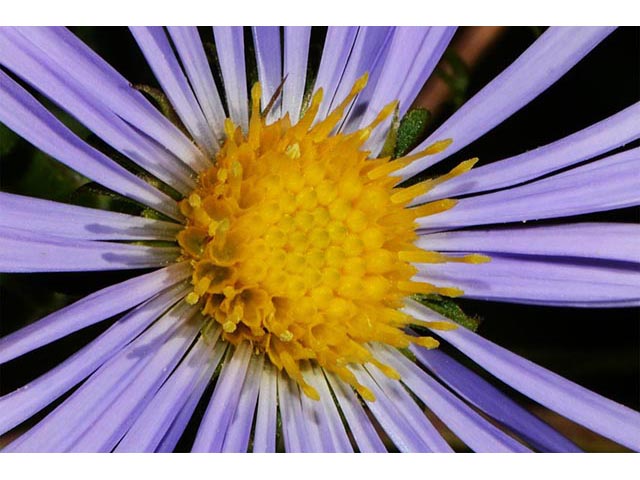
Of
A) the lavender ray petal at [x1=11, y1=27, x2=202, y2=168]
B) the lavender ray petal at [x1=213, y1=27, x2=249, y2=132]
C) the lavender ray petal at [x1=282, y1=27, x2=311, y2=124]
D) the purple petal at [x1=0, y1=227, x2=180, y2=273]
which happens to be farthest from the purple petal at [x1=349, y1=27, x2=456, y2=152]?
the purple petal at [x1=0, y1=227, x2=180, y2=273]

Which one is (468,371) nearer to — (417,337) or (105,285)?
(417,337)

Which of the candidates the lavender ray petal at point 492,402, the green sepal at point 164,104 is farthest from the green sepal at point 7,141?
the lavender ray petal at point 492,402

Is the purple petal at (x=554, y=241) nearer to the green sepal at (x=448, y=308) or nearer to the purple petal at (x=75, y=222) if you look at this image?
the green sepal at (x=448, y=308)

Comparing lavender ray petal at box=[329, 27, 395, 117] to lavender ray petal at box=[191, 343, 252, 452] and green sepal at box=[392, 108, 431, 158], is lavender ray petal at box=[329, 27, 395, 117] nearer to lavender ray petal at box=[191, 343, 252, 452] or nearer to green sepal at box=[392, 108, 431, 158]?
green sepal at box=[392, 108, 431, 158]

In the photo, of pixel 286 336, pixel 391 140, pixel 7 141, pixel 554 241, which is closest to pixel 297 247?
pixel 286 336

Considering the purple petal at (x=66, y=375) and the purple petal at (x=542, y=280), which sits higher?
the purple petal at (x=542, y=280)

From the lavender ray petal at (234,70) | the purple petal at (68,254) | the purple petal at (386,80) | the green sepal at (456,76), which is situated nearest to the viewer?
the purple petal at (68,254)

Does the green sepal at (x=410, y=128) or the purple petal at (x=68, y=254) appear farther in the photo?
the green sepal at (x=410, y=128)
